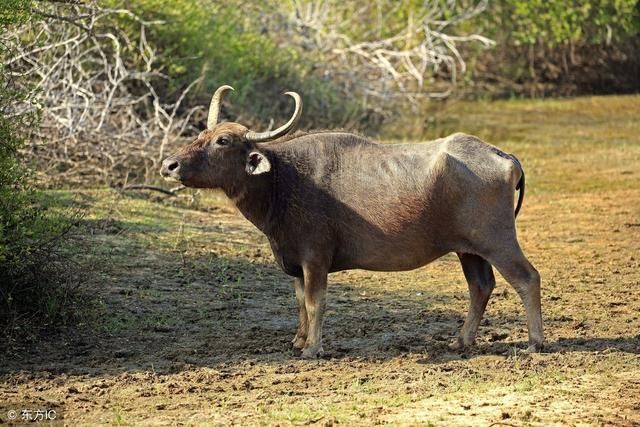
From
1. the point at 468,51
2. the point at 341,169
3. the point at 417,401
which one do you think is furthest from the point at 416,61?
the point at 417,401

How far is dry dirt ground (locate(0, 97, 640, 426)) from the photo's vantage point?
6.95 m

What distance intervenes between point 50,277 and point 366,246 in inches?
93.5

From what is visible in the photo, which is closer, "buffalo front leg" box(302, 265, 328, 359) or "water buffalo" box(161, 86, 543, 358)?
"water buffalo" box(161, 86, 543, 358)

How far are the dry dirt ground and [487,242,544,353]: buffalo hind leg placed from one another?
22 centimetres

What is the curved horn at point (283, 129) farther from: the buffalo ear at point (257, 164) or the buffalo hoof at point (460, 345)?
the buffalo hoof at point (460, 345)

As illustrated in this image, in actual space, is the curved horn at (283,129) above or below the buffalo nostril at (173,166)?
above

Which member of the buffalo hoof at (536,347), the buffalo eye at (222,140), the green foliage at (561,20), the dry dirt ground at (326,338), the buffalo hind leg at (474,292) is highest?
the green foliage at (561,20)

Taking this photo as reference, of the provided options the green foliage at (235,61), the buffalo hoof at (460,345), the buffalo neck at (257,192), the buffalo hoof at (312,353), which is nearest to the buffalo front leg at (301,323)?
the buffalo hoof at (312,353)

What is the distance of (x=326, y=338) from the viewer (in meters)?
8.68

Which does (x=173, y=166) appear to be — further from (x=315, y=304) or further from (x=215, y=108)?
(x=315, y=304)

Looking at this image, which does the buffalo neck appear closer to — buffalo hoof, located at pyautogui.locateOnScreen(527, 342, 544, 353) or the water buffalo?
the water buffalo

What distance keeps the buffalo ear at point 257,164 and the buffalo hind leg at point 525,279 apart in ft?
5.16

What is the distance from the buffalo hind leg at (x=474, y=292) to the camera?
8.30m


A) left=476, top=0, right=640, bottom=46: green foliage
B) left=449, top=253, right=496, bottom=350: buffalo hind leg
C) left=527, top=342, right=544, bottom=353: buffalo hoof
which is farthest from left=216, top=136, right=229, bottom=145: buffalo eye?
left=476, top=0, right=640, bottom=46: green foliage
